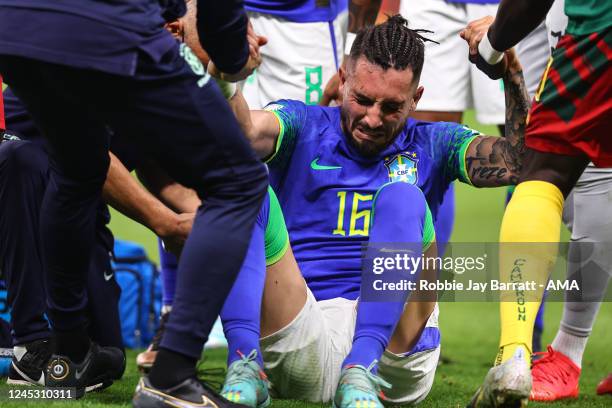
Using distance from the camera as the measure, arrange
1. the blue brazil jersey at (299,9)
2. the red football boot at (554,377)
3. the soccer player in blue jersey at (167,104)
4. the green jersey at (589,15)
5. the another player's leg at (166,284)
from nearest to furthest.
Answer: the soccer player in blue jersey at (167,104)
the green jersey at (589,15)
the red football boot at (554,377)
the another player's leg at (166,284)
the blue brazil jersey at (299,9)

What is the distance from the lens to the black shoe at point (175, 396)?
2703mm

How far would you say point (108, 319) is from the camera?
165 inches

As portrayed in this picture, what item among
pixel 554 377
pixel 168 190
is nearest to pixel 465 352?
pixel 554 377

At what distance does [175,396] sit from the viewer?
271 cm

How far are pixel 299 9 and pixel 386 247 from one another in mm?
2347

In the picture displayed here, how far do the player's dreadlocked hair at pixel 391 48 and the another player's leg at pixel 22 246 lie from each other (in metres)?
1.19

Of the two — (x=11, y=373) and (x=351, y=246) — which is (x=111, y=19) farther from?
(x=11, y=373)

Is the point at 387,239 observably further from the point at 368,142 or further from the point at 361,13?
the point at 361,13

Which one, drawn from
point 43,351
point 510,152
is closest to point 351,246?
point 510,152

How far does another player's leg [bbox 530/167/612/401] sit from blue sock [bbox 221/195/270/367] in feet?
4.55

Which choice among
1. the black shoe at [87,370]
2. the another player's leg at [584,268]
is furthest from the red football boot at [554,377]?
the black shoe at [87,370]

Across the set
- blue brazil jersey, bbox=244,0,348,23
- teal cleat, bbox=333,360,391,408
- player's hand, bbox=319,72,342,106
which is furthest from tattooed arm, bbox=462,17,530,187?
blue brazil jersey, bbox=244,0,348,23

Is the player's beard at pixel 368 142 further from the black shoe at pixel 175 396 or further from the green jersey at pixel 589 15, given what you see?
the black shoe at pixel 175 396

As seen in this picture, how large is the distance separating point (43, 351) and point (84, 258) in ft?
1.88
